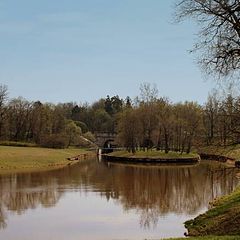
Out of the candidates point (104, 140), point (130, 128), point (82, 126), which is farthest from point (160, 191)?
point (82, 126)

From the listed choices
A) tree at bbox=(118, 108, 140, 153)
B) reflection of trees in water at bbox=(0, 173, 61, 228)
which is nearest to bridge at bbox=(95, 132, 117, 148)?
tree at bbox=(118, 108, 140, 153)

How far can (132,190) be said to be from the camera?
119 feet

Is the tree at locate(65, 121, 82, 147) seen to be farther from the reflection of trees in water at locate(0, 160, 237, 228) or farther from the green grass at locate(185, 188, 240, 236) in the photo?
the green grass at locate(185, 188, 240, 236)

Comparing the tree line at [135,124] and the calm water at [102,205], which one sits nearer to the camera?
the calm water at [102,205]

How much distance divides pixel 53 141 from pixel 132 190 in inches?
2309

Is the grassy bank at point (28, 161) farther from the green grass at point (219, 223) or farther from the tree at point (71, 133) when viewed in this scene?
the green grass at point (219, 223)

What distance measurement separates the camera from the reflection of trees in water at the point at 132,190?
2797 cm

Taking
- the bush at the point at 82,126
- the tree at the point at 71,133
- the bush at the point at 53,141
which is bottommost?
the bush at the point at 53,141

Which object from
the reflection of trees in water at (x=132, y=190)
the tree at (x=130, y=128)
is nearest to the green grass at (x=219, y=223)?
the reflection of trees in water at (x=132, y=190)

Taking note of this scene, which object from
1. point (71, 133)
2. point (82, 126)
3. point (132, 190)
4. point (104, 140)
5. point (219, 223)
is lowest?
point (132, 190)

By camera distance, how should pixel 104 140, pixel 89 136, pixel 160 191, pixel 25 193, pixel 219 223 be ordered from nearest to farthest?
1. pixel 219 223
2. pixel 25 193
3. pixel 160 191
4. pixel 89 136
5. pixel 104 140

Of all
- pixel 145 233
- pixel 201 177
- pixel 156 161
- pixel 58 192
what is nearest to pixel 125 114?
pixel 156 161

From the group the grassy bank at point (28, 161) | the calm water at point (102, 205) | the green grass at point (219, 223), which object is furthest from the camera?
the grassy bank at point (28, 161)

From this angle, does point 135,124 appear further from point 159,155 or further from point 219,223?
point 219,223
